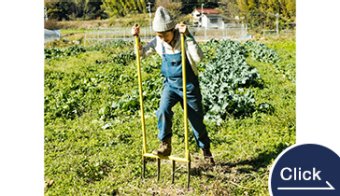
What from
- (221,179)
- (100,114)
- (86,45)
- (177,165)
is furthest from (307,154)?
(86,45)

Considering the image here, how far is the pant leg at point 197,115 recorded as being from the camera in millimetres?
5395

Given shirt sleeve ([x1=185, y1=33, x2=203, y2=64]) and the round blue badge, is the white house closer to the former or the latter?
shirt sleeve ([x1=185, y1=33, x2=203, y2=64])

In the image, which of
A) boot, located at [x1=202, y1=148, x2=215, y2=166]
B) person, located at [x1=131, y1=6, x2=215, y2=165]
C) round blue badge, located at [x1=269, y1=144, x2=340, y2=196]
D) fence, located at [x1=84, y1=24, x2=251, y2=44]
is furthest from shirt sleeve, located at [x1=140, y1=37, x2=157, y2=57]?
round blue badge, located at [x1=269, y1=144, x2=340, y2=196]

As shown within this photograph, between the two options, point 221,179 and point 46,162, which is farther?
point 46,162

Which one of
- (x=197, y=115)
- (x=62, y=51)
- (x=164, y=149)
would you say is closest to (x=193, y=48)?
(x=197, y=115)

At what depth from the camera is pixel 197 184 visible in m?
5.46

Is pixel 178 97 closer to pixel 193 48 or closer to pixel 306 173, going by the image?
pixel 193 48

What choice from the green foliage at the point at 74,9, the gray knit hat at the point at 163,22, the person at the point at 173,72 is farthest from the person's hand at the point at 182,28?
the green foliage at the point at 74,9

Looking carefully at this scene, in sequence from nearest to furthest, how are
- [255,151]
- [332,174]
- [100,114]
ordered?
[332,174] → [255,151] → [100,114]

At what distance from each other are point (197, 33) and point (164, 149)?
1.41 meters

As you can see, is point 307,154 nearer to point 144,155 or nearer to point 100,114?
point 144,155

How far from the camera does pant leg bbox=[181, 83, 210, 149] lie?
5.39 metres

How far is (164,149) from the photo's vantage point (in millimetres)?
5574

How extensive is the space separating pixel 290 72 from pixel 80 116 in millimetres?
2322
